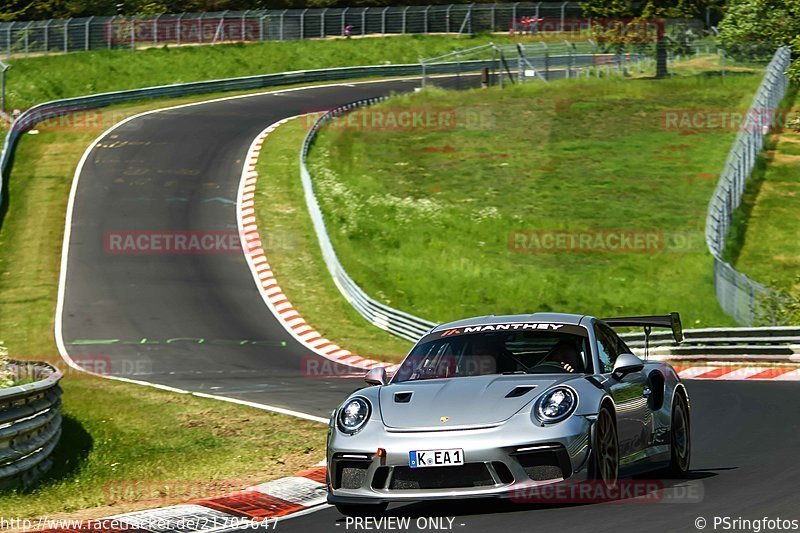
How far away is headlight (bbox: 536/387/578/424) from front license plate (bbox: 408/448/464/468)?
657 mm

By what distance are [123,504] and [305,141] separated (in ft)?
121

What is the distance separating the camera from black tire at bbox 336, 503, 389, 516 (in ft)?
30.7

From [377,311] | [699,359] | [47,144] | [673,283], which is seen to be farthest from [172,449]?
[47,144]

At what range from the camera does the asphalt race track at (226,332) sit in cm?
912

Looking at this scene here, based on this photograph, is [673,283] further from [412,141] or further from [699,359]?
[412,141]

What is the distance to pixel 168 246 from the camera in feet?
125

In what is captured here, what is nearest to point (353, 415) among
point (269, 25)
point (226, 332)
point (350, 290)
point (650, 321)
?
point (650, 321)
